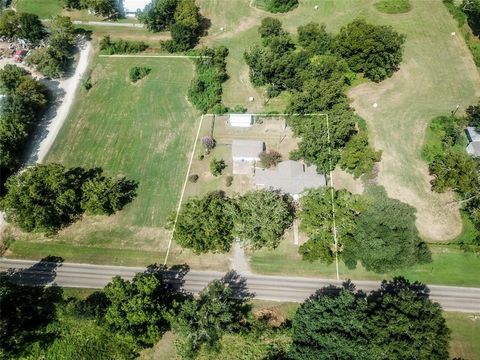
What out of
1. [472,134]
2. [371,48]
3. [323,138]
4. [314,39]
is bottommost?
[472,134]

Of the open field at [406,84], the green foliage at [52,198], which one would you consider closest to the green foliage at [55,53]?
the open field at [406,84]

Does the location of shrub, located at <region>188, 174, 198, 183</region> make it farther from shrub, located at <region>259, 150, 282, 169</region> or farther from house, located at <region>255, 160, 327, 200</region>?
shrub, located at <region>259, 150, 282, 169</region>

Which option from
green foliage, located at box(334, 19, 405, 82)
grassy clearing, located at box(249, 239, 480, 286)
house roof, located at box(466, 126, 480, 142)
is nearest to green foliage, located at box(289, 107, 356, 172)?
green foliage, located at box(334, 19, 405, 82)

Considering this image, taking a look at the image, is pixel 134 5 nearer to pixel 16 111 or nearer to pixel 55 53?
pixel 55 53

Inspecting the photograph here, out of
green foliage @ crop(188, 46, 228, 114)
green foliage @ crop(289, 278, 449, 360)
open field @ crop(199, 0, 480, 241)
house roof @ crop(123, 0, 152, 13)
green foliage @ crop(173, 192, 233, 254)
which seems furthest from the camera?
house roof @ crop(123, 0, 152, 13)

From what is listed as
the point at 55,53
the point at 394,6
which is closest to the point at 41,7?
the point at 55,53

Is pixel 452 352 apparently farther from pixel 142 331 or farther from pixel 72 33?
pixel 72 33
